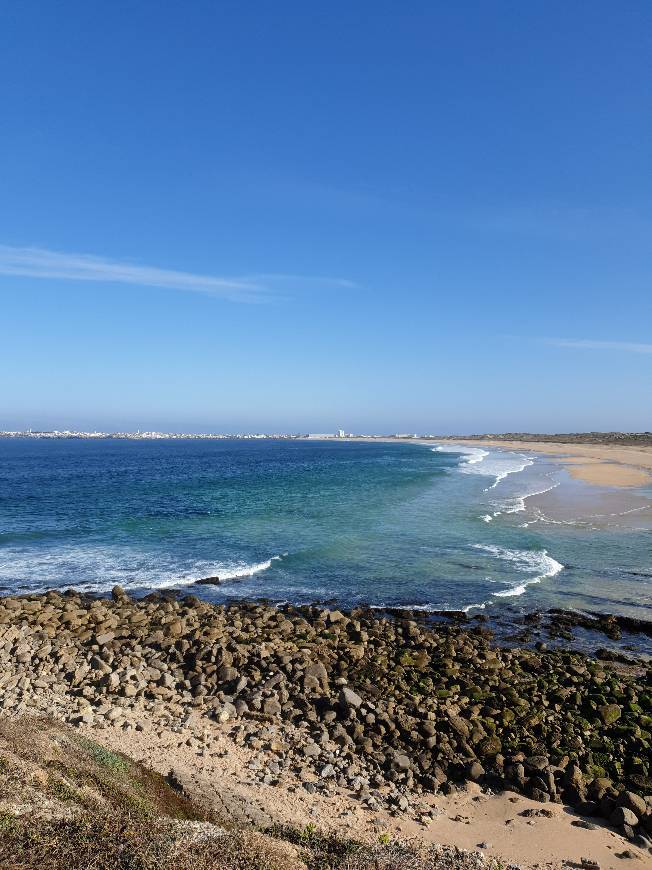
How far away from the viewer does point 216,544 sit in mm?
27781

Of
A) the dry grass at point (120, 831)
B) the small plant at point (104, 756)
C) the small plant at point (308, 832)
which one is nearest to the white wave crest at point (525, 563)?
the small plant at point (308, 832)

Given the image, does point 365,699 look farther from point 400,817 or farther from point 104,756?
point 104,756

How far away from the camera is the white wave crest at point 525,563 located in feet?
67.1

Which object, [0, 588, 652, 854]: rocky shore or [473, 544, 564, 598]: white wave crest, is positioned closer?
[0, 588, 652, 854]: rocky shore

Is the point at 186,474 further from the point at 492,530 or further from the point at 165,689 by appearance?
the point at 165,689

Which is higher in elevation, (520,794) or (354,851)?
(354,851)

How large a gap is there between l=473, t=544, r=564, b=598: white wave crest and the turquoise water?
8 cm

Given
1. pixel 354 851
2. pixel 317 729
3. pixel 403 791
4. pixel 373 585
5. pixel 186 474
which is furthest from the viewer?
pixel 186 474

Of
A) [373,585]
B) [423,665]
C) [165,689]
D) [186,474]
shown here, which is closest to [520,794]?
[423,665]

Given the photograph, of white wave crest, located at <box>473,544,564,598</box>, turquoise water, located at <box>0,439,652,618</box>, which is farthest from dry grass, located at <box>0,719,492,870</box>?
white wave crest, located at <box>473,544,564,598</box>

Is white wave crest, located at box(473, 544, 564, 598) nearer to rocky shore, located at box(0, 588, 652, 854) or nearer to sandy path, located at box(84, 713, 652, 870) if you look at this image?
rocky shore, located at box(0, 588, 652, 854)

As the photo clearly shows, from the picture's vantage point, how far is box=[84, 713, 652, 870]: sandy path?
24.6 ft

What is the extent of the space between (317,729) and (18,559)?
20.1 m

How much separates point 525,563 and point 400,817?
58.8ft
